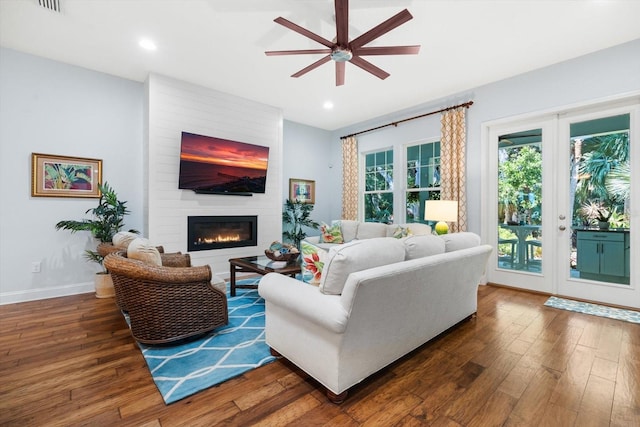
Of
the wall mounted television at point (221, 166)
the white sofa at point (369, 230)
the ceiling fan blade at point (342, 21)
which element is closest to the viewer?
the ceiling fan blade at point (342, 21)

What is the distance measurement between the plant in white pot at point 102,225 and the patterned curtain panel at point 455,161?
472 centimetres

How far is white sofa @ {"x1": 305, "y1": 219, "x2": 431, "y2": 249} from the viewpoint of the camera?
4.45 m

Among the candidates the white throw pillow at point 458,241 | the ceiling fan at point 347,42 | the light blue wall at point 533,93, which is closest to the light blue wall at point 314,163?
the light blue wall at point 533,93

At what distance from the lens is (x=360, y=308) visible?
1.57 metres

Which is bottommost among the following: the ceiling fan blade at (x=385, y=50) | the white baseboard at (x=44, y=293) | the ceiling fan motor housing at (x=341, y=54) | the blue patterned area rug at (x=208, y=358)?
the blue patterned area rug at (x=208, y=358)

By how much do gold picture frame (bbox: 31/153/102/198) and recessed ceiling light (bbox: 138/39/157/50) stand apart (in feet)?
5.39

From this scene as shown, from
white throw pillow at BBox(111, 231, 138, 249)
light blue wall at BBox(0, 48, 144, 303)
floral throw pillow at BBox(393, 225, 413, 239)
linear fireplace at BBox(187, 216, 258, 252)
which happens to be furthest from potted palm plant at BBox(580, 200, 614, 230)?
light blue wall at BBox(0, 48, 144, 303)

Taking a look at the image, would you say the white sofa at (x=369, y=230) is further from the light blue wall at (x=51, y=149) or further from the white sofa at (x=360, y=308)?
the light blue wall at (x=51, y=149)

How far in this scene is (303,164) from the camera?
20.5 ft

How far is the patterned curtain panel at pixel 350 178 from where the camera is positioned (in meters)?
6.11

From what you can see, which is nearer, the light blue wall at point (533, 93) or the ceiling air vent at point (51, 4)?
the ceiling air vent at point (51, 4)

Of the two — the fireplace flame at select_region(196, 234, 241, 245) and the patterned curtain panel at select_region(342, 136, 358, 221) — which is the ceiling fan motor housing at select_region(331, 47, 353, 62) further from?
the patterned curtain panel at select_region(342, 136, 358, 221)

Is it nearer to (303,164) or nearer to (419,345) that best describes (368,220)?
(303,164)

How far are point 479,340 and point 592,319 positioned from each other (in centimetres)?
151
